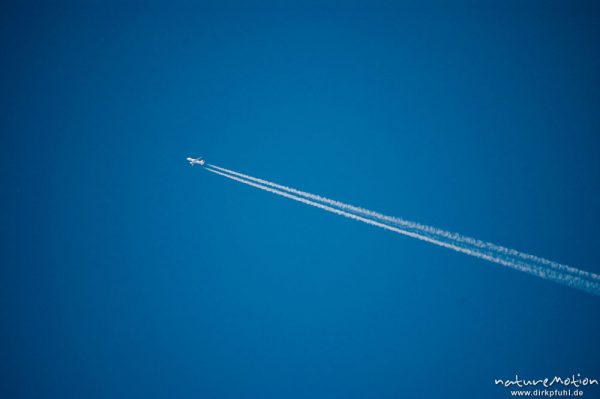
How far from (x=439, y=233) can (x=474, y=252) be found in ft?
2.18

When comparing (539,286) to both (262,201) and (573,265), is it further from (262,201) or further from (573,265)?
(262,201)

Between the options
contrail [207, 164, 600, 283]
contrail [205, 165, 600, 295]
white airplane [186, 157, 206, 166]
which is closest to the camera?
contrail [205, 165, 600, 295]

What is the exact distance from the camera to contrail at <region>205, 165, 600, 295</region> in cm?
454

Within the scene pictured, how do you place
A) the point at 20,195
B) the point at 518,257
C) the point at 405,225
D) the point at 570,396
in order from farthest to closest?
1. the point at 20,195
2. the point at 405,225
3. the point at 518,257
4. the point at 570,396

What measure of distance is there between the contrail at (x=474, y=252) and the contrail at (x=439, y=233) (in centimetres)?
6

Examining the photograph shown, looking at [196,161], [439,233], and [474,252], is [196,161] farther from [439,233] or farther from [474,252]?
[474,252]

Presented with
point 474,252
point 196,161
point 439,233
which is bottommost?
point 474,252

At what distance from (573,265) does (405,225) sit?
282 cm

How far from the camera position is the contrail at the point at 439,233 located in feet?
15.3

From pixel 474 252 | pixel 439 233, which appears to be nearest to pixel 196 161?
pixel 439 233

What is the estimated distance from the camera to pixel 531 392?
4.66 m

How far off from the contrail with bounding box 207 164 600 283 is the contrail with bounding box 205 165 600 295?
59 millimetres

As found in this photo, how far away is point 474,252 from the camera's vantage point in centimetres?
493

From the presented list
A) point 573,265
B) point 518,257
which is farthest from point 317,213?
point 573,265
